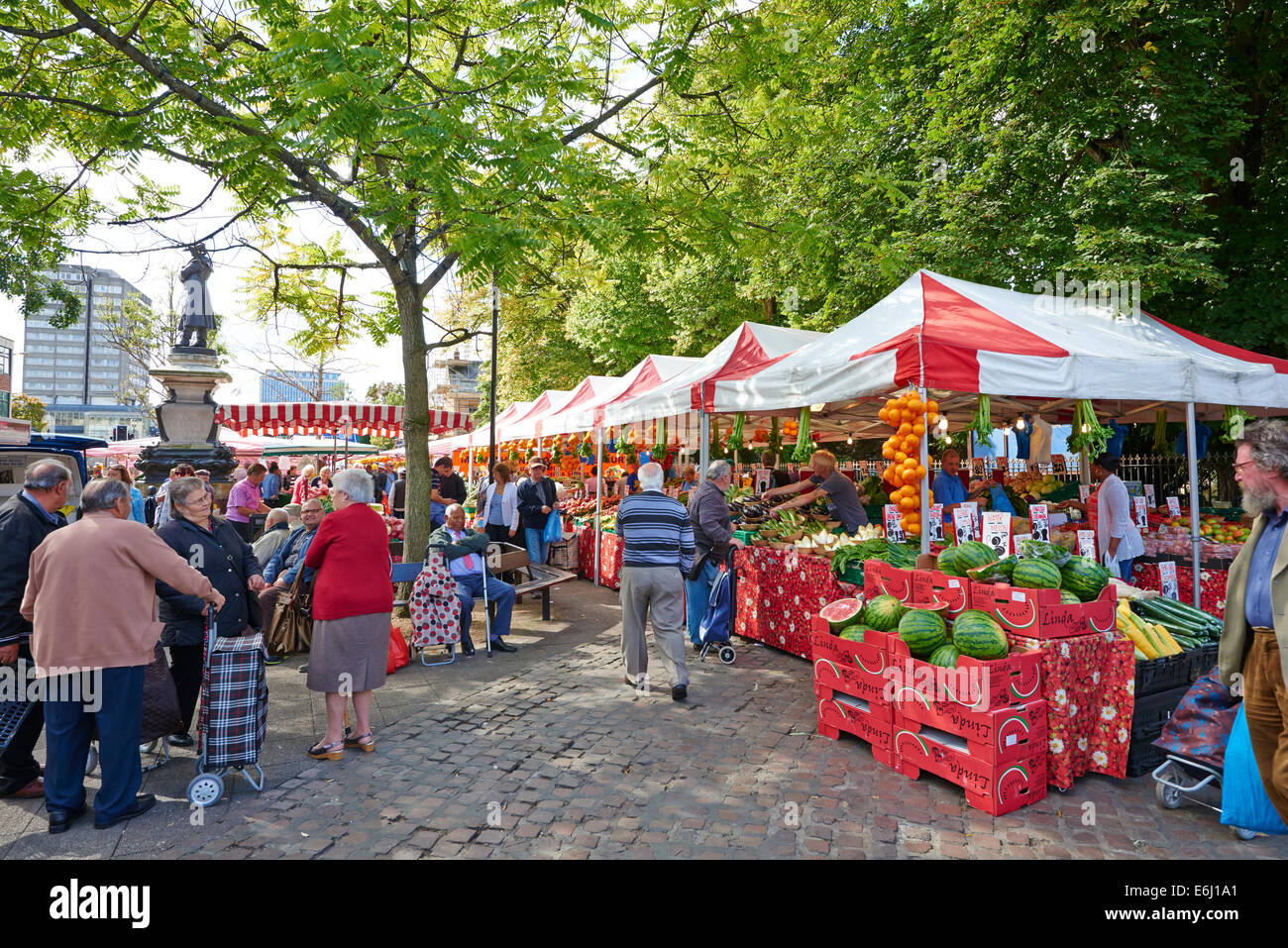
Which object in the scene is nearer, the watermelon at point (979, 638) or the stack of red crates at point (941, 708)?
the stack of red crates at point (941, 708)

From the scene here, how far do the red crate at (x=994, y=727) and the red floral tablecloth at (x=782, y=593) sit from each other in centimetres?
226

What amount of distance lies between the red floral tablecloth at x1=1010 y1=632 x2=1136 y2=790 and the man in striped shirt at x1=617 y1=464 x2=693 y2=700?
8.61 ft

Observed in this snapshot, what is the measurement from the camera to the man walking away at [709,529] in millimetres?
7180

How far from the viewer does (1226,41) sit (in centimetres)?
1193

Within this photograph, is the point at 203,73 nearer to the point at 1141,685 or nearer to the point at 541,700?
the point at 541,700

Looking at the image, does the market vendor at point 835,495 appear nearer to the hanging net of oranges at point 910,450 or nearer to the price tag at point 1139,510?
the hanging net of oranges at point 910,450

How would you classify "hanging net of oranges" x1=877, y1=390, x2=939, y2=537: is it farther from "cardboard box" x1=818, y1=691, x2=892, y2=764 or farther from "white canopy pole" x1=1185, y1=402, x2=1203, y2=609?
"white canopy pole" x1=1185, y1=402, x2=1203, y2=609

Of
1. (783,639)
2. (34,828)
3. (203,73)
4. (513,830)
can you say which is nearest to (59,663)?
(34,828)

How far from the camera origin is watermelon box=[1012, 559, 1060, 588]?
14.5 ft

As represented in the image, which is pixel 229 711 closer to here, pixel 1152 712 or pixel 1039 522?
pixel 1152 712

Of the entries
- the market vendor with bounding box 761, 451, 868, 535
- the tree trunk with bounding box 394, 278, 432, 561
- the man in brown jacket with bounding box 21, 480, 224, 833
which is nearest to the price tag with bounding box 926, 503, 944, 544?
the market vendor with bounding box 761, 451, 868, 535

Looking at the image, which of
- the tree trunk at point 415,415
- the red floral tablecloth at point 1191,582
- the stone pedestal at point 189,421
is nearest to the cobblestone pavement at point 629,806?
the tree trunk at point 415,415

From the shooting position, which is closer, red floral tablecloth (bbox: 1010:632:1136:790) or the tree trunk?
red floral tablecloth (bbox: 1010:632:1136:790)

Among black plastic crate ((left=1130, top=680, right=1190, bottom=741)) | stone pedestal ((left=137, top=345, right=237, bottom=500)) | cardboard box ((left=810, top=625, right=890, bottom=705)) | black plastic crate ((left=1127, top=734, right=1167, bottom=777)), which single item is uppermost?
stone pedestal ((left=137, top=345, right=237, bottom=500))
